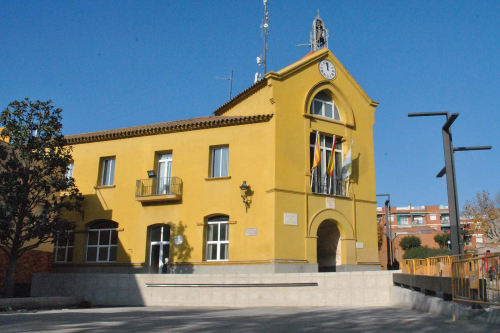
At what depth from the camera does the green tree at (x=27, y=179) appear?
61.9 ft

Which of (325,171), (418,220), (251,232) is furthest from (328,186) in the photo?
(418,220)

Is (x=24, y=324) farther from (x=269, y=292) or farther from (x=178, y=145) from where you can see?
(x=178, y=145)

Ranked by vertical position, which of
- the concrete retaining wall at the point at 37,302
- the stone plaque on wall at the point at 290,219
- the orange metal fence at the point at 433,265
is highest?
the stone plaque on wall at the point at 290,219

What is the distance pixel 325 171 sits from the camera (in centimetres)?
2247

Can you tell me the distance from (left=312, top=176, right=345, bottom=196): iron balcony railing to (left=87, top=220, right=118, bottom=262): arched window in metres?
9.99

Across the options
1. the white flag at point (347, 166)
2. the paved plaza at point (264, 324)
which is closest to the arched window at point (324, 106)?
the white flag at point (347, 166)

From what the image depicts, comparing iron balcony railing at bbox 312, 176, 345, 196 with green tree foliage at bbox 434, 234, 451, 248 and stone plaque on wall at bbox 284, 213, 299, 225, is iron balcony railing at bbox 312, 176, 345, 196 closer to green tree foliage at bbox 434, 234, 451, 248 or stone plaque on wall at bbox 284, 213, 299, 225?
stone plaque on wall at bbox 284, 213, 299, 225

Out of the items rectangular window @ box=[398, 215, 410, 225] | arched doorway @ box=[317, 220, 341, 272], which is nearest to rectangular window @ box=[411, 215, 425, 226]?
rectangular window @ box=[398, 215, 410, 225]

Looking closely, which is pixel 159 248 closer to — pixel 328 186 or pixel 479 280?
pixel 328 186

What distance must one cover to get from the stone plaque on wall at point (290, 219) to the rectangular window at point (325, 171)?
1.83 meters

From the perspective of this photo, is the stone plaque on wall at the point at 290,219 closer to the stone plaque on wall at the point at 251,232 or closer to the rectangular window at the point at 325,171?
the stone plaque on wall at the point at 251,232

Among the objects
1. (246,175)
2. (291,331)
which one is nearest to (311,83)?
(246,175)

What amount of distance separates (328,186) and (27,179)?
42.6 feet

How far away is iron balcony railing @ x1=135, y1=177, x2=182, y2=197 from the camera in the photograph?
22344 mm
